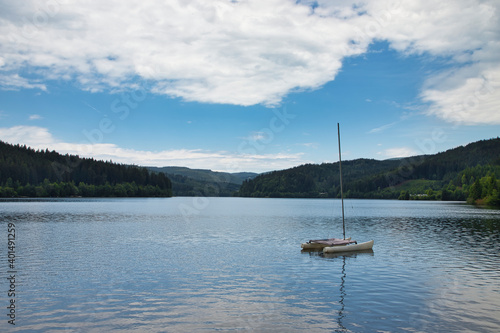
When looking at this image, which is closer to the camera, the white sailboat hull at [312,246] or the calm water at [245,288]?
the calm water at [245,288]

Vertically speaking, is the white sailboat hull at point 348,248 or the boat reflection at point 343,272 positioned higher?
the white sailboat hull at point 348,248

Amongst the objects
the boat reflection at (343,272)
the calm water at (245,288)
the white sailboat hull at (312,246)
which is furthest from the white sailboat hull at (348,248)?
the white sailboat hull at (312,246)

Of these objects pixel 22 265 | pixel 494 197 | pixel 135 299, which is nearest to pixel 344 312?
pixel 135 299

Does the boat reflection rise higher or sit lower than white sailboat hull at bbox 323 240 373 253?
lower

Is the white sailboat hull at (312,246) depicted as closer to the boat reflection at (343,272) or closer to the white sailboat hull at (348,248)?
the boat reflection at (343,272)

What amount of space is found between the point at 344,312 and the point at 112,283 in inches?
645

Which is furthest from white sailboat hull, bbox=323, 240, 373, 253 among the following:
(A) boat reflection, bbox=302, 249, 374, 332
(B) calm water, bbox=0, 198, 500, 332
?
(B) calm water, bbox=0, 198, 500, 332

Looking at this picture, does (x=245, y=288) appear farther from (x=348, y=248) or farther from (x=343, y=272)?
(x=348, y=248)

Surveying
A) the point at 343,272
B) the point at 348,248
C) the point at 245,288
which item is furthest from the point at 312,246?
the point at 245,288

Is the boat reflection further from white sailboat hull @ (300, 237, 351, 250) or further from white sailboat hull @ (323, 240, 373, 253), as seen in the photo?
white sailboat hull @ (300, 237, 351, 250)

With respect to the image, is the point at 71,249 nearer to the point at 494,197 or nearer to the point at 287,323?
the point at 287,323

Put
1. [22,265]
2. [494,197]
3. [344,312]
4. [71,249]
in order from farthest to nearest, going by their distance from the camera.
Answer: [494,197] → [71,249] → [22,265] → [344,312]

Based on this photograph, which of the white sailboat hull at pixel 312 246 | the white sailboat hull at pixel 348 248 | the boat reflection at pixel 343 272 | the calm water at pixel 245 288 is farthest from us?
the white sailboat hull at pixel 312 246

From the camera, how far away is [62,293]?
2423cm
